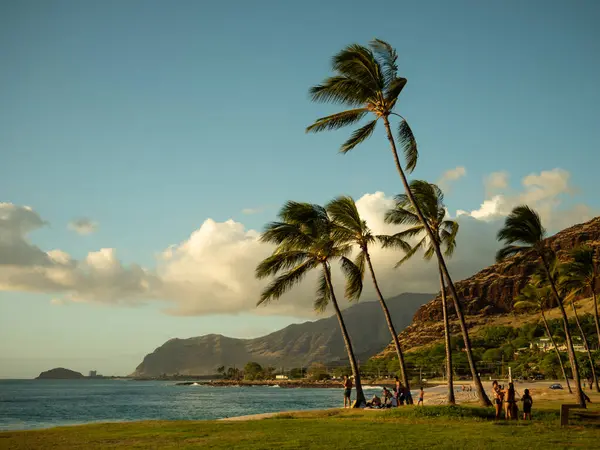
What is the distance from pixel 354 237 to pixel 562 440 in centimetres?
1814

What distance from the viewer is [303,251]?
3192cm

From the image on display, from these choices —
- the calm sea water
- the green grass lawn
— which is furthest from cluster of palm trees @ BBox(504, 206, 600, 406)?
the calm sea water

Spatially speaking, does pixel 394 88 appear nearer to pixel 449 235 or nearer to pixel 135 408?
pixel 449 235

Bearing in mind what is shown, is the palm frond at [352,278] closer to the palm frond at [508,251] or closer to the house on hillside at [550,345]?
the palm frond at [508,251]

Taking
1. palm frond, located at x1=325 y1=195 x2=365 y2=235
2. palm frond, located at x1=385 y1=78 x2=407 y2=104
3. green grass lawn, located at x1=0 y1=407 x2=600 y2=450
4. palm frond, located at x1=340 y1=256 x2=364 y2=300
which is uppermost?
palm frond, located at x1=385 y1=78 x2=407 y2=104

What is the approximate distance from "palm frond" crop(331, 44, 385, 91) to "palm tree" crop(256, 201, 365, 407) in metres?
9.25

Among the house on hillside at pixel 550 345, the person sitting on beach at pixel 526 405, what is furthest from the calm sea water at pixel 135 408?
the house on hillside at pixel 550 345

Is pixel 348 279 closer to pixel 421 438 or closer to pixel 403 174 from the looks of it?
pixel 403 174

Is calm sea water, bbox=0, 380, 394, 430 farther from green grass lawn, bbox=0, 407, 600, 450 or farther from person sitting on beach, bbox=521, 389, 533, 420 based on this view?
person sitting on beach, bbox=521, 389, 533, 420

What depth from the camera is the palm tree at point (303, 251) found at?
3131 cm

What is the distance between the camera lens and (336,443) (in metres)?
14.8

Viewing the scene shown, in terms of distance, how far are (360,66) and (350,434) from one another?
53.6ft

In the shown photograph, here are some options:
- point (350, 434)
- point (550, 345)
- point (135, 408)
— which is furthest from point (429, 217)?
point (550, 345)

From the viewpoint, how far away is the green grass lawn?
1461 cm
